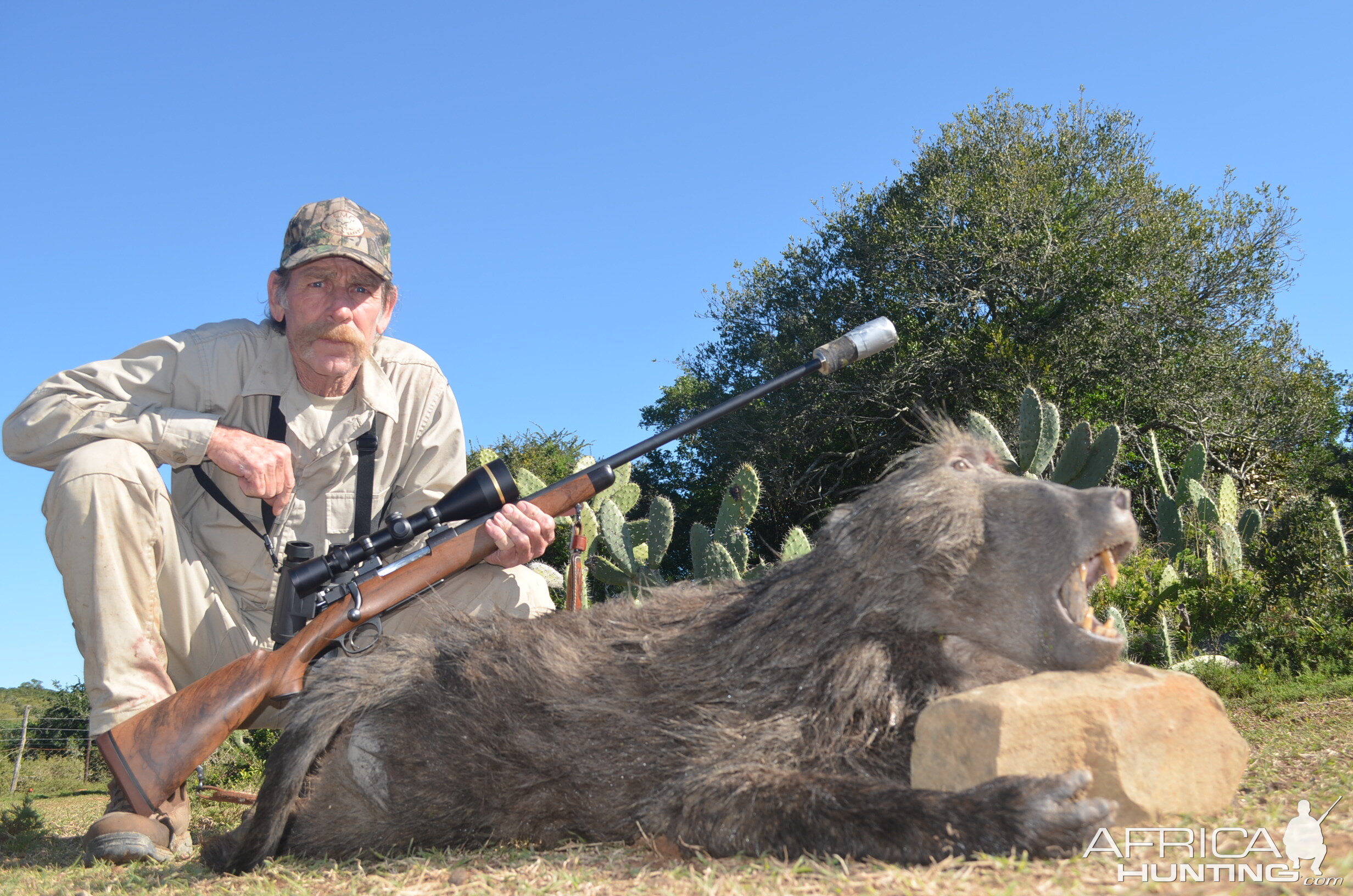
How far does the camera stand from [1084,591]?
2.64 metres

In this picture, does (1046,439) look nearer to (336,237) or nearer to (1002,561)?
(336,237)

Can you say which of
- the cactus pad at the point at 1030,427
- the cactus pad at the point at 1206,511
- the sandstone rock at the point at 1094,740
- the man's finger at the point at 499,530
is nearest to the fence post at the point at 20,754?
the man's finger at the point at 499,530

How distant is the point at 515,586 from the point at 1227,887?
333 cm

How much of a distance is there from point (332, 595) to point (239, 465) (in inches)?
38.9

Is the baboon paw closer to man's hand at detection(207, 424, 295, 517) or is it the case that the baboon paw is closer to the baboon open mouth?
the baboon open mouth

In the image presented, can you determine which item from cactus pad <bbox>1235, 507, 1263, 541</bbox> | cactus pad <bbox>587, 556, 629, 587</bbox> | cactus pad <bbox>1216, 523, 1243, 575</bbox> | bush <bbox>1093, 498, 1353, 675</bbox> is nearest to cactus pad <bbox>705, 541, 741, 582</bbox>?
cactus pad <bbox>587, 556, 629, 587</bbox>

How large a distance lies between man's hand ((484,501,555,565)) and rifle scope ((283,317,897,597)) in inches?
3.2

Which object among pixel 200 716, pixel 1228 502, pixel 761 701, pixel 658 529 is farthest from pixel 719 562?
pixel 1228 502

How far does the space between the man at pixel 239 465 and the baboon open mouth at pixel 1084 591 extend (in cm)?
244

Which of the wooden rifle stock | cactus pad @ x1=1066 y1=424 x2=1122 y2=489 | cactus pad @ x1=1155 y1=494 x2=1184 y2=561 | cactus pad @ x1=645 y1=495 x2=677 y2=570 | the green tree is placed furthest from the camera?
the green tree

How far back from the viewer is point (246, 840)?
3.01m

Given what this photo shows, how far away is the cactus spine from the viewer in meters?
9.88

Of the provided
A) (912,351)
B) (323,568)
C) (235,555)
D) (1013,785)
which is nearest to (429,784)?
(323,568)

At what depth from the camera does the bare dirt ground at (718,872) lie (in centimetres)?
199
